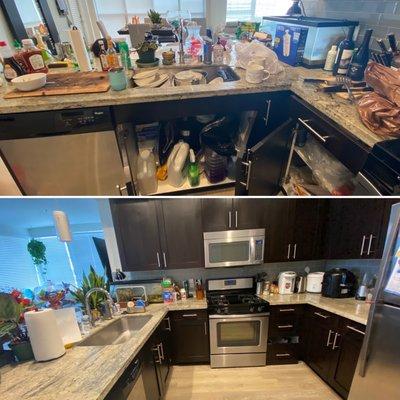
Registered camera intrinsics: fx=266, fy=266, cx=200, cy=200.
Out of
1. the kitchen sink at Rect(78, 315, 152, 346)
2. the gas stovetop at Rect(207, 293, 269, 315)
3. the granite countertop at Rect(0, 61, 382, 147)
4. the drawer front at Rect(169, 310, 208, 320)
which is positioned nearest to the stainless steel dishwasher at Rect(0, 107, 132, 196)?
the granite countertop at Rect(0, 61, 382, 147)

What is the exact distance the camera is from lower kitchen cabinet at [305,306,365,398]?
1.55 metres

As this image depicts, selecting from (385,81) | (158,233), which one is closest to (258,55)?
(385,81)

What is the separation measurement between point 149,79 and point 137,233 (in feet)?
3.42

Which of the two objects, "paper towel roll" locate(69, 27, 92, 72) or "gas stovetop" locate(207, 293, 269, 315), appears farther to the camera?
"gas stovetop" locate(207, 293, 269, 315)

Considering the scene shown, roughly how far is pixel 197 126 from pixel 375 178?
1.24 m

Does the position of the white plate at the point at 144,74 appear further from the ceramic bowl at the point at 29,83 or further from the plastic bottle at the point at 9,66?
the plastic bottle at the point at 9,66

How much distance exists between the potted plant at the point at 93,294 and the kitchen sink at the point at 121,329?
115mm

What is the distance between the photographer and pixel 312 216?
1913 millimetres

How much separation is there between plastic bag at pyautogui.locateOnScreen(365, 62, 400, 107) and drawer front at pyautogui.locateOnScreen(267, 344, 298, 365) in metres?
1.79

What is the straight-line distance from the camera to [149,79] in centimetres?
164

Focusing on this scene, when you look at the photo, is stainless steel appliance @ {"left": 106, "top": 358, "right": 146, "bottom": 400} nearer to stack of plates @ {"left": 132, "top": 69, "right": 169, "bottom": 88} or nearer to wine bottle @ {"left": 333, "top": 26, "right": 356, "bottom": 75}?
stack of plates @ {"left": 132, "top": 69, "right": 169, "bottom": 88}

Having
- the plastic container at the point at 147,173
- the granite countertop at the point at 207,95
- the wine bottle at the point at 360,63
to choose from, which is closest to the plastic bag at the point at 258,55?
the granite countertop at the point at 207,95

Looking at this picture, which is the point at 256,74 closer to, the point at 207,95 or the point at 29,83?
the point at 207,95

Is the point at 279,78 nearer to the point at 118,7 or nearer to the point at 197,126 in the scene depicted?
the point at 197,126
